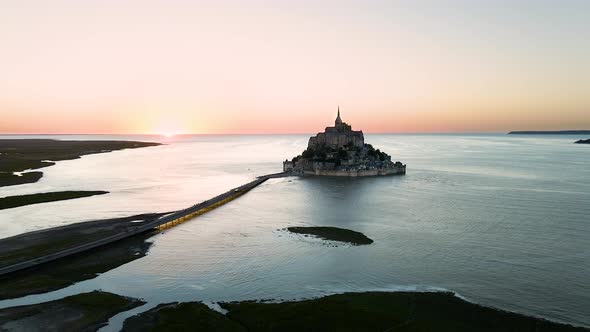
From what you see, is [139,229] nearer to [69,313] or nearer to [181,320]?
[69,313]

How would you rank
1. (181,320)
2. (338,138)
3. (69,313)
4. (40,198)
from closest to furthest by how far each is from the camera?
(181,320)
(69,313)
(40,198)
(338,138)

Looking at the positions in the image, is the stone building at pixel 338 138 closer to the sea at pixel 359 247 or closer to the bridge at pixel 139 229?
the sea at pixel 359 247

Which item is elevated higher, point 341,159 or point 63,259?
point 341,159

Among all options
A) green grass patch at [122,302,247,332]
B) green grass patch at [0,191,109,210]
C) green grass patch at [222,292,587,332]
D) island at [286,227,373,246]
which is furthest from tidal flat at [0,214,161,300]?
green grass patch at [0,191,109,210]

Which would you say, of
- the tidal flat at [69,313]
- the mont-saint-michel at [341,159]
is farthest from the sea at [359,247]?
the mont-saint-michel at [341,159]

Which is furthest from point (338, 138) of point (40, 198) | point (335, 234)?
point (335, 234)

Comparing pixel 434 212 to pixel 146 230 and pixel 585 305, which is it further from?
pixel 146 230
